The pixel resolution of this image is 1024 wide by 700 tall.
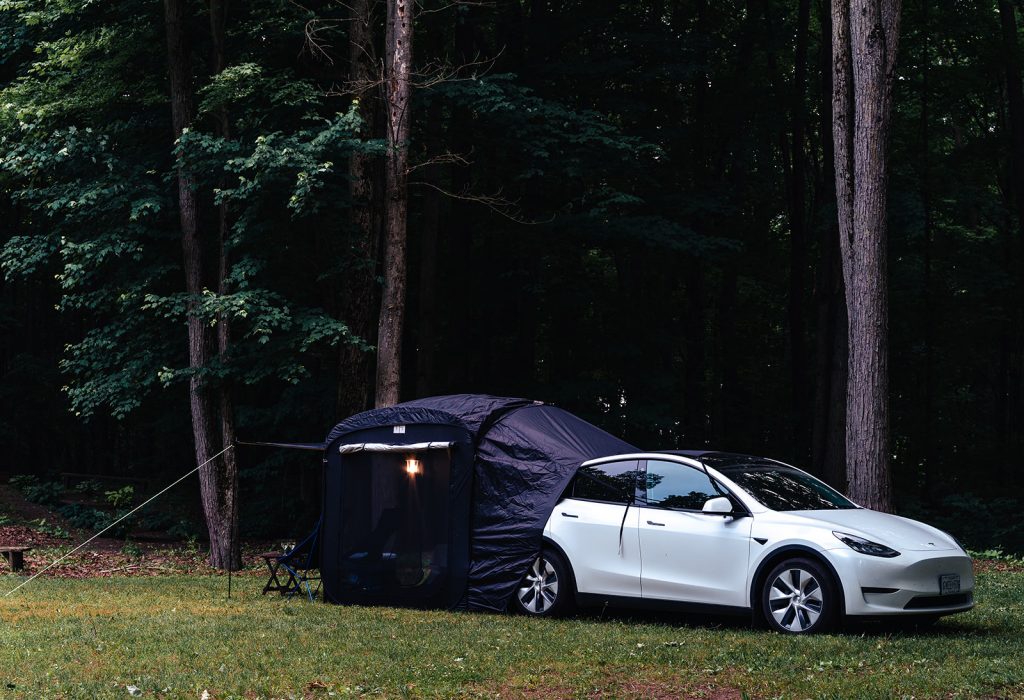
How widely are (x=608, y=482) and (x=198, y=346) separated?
10.4m

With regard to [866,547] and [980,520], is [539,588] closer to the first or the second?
[866,547]

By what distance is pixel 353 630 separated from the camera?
1058 cm

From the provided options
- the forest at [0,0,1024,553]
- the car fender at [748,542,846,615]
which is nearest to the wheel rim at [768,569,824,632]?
the car fender at [748,542,846,615]

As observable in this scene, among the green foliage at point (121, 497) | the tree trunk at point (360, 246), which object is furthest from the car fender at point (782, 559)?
the green foliage at point (121, 497)

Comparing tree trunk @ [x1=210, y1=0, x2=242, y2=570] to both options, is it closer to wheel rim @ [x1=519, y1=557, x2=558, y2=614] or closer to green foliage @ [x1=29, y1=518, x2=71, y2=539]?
green foliage @ [x1=29, y1=518, x2=71, y2=539]

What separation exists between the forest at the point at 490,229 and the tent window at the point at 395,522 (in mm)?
3936

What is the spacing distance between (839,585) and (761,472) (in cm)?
174

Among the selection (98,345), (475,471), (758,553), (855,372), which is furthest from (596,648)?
(98,345)

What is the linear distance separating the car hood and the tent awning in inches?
174

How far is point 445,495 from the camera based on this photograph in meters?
13.1

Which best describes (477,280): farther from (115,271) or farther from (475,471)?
(475,471)

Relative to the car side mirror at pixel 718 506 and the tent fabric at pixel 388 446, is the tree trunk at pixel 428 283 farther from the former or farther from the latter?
the car side mirror at pixel 718 506

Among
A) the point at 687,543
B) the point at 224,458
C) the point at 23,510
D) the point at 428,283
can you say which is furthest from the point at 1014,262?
the point at 23,510

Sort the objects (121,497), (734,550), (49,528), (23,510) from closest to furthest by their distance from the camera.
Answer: (734,550) < (49,528) < (23,510) < (121,497)
